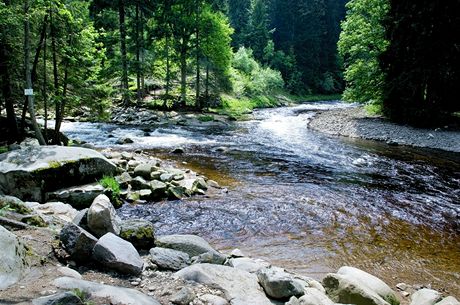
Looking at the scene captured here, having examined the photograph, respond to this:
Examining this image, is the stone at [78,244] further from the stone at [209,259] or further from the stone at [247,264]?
the stone at [247,264]

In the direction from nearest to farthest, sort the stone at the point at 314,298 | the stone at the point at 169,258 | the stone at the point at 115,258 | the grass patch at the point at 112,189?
1. the stone at the point at 314,298
2. the stone at the point at 115,258
3. the stone at the point at 169,258
4. the grass patch at the point at 112,189

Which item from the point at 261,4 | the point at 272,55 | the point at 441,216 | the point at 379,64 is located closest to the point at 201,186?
the point at 441,216

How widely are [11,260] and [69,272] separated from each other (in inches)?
27.8

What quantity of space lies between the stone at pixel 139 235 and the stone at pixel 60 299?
2.52 metres

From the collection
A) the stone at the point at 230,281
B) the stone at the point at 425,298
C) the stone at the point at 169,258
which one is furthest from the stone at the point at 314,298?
the stone at the point at 169,258

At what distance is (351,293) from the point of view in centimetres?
548

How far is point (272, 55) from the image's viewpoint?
64312 mm

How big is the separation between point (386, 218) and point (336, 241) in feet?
7.81

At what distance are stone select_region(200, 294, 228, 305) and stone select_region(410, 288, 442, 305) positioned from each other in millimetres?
3260

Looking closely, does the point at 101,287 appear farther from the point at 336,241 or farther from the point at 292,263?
the point at 336,241

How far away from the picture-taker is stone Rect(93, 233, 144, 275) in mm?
5133

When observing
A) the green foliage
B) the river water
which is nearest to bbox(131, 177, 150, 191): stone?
the river water

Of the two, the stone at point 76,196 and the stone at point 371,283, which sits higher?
the stone at point 76,196

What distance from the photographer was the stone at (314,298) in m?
4.88
